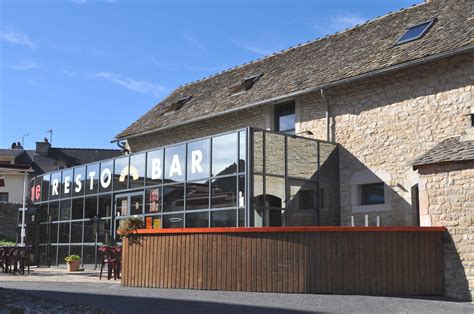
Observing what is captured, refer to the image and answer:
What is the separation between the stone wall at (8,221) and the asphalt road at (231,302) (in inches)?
1025

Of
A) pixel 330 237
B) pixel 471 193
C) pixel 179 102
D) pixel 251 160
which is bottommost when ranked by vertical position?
pixel 330 237

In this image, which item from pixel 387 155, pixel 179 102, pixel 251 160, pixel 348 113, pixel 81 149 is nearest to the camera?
pixel 251 160

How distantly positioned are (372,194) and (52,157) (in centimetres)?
4126

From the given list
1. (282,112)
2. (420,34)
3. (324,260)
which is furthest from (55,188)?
(420,34)

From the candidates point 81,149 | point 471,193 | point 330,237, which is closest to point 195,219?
point 330,237

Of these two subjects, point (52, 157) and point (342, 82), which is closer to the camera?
point (342, 82)

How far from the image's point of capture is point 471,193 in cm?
1122

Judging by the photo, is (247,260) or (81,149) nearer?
(247,260)

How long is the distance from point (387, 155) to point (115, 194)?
28.1 ft

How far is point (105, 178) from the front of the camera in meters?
19.1

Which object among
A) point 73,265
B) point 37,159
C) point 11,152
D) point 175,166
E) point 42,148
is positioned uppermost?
point 42,148

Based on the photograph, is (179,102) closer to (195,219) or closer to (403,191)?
(195,219)

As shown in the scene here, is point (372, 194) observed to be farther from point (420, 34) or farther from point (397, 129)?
point (420, 34)

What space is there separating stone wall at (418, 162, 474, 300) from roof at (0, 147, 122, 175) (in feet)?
134
